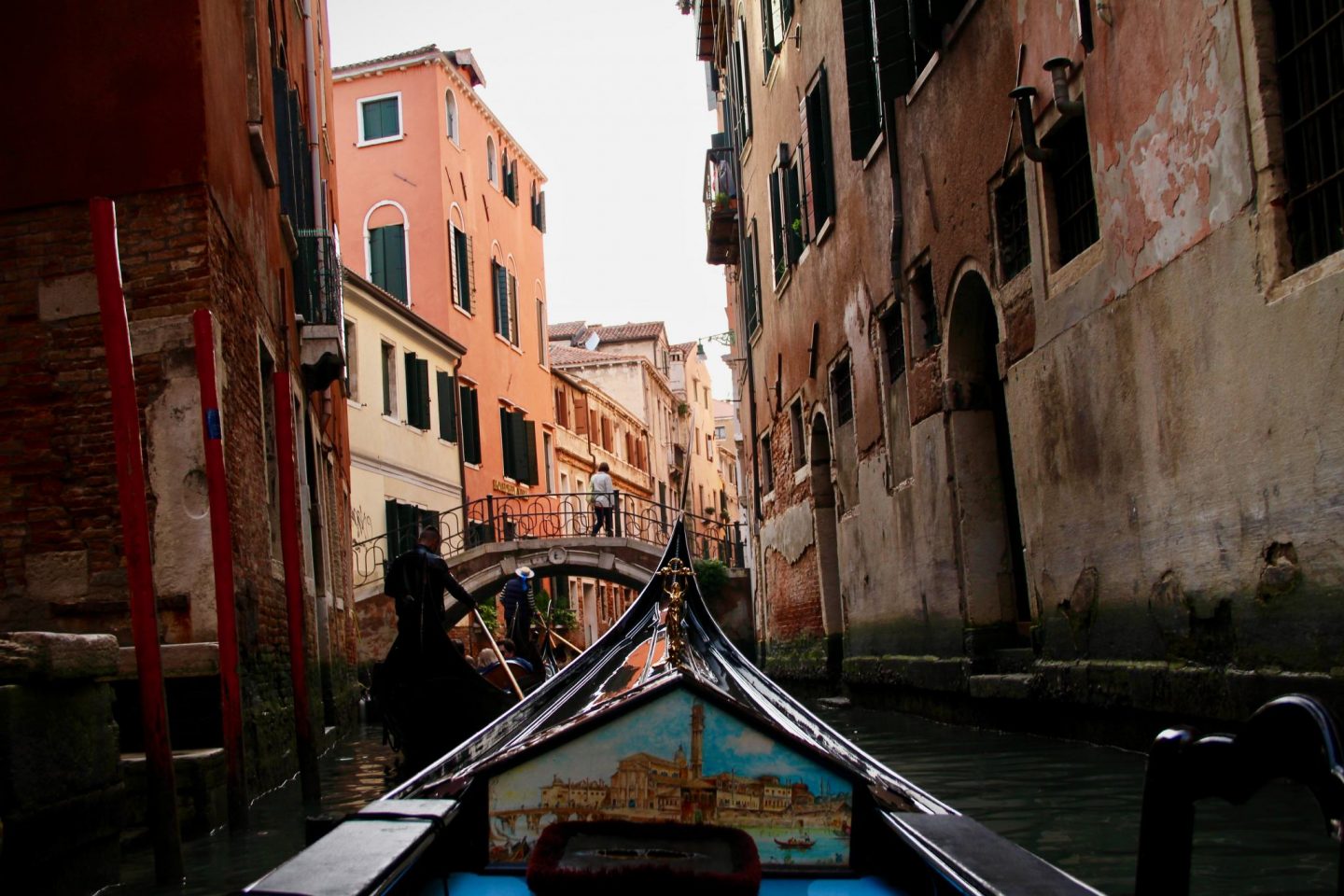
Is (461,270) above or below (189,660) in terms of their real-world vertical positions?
above

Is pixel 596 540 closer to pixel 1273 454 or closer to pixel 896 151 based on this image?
pixel 896 151

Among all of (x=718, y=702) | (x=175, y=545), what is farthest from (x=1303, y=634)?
(x=175, y=545)

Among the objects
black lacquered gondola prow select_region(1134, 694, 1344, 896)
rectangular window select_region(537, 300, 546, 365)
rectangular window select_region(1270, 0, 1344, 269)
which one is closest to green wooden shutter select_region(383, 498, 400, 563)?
rectangular window select_region(537, 300, 546, 365)

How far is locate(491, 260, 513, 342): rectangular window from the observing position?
81.3 ft

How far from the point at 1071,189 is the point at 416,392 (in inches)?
546

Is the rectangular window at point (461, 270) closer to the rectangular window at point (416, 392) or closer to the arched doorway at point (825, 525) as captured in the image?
the rectangular window at point (416, 392)

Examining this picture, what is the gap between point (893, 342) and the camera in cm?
1006

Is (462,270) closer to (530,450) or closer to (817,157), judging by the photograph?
(530,450)

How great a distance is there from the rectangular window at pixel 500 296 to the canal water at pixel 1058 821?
58.0ft

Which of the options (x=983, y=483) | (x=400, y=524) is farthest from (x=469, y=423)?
(x=983, y=483)

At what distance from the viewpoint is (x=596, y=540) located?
1948 centimetres

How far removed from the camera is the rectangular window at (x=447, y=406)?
20750 millimetres

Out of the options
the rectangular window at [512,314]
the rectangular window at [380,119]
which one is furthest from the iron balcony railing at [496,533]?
the rectangular window at [380,119]

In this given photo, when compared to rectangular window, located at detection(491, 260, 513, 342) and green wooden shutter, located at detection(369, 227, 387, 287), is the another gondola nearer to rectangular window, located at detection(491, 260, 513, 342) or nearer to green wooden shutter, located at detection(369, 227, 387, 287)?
green wooden shutter, located at detection(369, 227, 387, 287)
